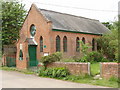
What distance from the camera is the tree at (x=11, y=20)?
23.5m

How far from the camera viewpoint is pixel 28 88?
34.3 feet

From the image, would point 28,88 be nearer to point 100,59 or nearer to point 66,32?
point 66,32

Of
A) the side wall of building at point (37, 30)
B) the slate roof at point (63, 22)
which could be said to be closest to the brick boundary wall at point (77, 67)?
the side wall of building at point (37, 30)

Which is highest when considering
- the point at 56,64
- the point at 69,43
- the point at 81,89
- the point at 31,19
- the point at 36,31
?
the point at 31,19

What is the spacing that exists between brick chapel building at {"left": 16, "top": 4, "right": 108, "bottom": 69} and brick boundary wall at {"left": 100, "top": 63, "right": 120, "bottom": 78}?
9.34m

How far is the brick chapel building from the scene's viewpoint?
21.0 m

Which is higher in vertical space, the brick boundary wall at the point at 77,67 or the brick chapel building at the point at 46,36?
the brick chapel building at the point at 46,36

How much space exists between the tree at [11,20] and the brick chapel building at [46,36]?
105 centimetres

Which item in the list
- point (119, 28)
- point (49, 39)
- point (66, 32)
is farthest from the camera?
point (66, 32)

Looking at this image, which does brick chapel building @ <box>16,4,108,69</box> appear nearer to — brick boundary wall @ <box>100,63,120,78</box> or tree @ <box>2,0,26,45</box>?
tree @ <box>2,0,26,45</box>

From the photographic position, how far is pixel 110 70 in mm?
12141

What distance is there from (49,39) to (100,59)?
25.8 ft

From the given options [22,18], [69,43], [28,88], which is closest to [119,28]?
[28,88]

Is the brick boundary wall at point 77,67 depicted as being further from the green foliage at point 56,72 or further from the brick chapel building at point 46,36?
the brick chapel building at point 46,36
